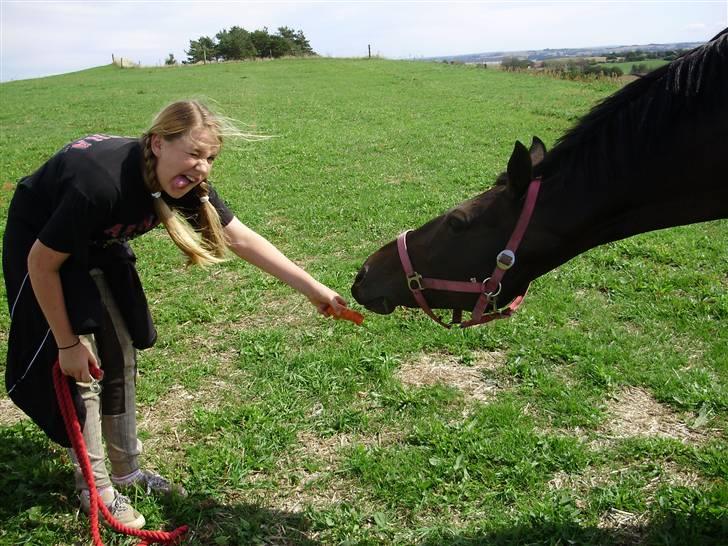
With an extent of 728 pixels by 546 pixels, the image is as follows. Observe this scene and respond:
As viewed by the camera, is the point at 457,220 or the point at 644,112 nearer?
the point at 644,112

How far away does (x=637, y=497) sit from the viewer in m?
2.74

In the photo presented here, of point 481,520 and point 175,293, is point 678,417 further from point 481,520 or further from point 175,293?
point 175,293

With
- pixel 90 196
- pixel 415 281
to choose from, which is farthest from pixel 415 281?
pixel 90 196

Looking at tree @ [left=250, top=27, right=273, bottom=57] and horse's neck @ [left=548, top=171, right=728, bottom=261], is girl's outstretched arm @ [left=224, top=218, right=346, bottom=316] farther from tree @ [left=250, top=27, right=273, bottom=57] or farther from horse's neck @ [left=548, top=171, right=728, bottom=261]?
tree @ [left=250, top=27, right=273, bottom=57]

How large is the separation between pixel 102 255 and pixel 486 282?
1.66 meters

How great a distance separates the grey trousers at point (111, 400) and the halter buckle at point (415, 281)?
1.32 metres

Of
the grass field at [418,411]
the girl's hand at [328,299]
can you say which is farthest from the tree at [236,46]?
the girl's hand at [328,299]

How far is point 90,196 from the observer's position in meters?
2.07

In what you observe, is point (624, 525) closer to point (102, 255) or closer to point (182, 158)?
point (182, 158)

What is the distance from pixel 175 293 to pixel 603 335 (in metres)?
3.65

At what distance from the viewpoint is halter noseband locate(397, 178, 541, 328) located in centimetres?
236

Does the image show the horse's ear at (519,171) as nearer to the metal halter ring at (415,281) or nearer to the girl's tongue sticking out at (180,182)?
the metal halter ring at (415,281)

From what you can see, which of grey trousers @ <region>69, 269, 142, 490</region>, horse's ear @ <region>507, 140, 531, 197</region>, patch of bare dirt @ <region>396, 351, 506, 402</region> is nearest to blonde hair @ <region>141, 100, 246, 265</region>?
grey trousers @ <region>69, 269, 142, 490</region>

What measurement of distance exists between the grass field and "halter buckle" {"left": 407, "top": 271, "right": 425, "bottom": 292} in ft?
3.30
